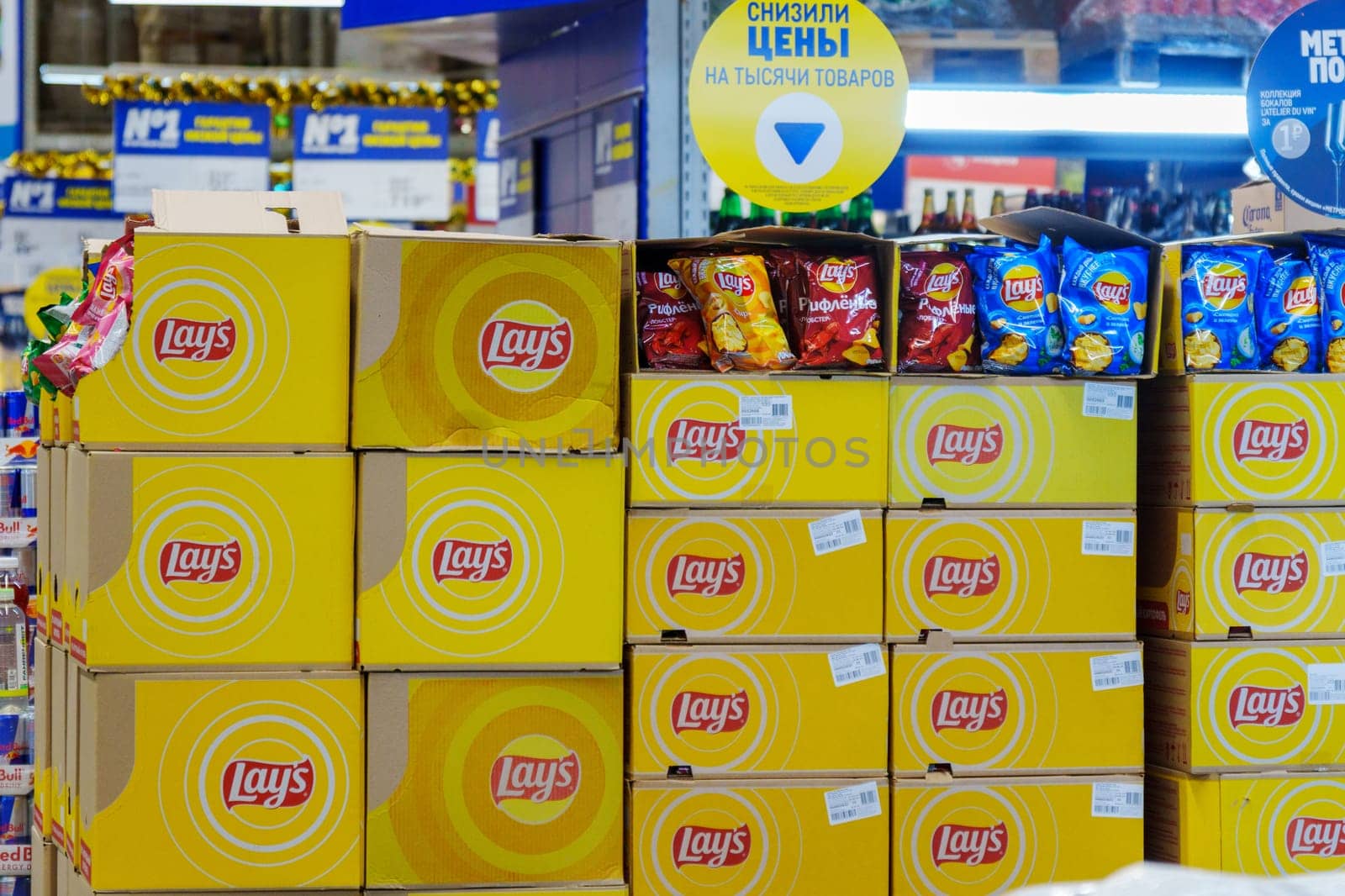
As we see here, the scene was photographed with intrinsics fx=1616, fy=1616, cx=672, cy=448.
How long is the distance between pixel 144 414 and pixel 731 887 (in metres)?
1.50

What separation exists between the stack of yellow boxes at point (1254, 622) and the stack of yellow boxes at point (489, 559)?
4.07ft

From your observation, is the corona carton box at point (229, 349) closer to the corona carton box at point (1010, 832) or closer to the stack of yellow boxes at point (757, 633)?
the stack of yellow boxes at point (757, 633)

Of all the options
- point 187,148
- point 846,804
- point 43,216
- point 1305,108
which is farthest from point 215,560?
point 43,216

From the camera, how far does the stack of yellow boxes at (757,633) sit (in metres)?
3.30

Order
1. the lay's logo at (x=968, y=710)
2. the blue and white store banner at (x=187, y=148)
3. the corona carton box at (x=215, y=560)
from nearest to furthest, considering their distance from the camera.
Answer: the corona carton box at (x=215, y=560), the lay's logo at (x=968, y=710), the blue and white store banner at (x=187, y=148)

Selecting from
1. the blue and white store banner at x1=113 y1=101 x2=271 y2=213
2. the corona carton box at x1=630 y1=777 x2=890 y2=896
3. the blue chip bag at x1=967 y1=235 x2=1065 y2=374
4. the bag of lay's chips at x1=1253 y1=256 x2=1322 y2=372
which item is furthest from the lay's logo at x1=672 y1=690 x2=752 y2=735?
the blue and white store banner at x1=113 y1=101 x2=271 y2=213

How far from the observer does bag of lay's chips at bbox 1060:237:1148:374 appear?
11.3ft

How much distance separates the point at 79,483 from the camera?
310 centimetres

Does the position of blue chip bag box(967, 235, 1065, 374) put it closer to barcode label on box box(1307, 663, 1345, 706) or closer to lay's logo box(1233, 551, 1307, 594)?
lay's logo box(1233, 551, 1307, 594)

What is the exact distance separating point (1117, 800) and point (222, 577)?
1898 millimetres

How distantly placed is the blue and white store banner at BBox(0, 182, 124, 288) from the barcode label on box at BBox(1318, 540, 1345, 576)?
447 inches

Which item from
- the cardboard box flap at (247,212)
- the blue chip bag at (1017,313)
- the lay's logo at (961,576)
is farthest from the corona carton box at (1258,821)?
the cardboard box flap at (247,212)

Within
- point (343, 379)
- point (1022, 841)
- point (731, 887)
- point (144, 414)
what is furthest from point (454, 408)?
point (1022, 841)

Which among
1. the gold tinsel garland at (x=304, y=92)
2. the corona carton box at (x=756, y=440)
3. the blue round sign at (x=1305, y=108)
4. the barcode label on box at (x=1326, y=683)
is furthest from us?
the gold tinsel garland at (x=304, y=92)
